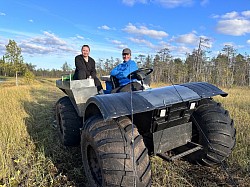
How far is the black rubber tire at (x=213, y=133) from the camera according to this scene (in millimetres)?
2869

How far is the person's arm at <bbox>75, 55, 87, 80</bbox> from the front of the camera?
13.3 feet

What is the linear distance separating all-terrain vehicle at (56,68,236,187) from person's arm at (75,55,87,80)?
478 mm

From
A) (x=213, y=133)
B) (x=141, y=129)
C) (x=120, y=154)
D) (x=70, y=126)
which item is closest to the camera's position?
(x=120, y=154)

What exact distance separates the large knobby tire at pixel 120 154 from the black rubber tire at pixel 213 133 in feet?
4.17

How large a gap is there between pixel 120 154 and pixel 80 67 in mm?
2656

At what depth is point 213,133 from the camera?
2.88m

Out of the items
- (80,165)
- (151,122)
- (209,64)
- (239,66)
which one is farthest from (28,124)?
(239,66)

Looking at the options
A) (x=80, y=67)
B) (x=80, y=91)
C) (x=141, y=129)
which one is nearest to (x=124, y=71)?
(x=80, y=91)

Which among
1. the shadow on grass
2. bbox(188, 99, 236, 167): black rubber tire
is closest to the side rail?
the shadow on grass

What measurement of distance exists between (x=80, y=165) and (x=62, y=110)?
3.46 feet

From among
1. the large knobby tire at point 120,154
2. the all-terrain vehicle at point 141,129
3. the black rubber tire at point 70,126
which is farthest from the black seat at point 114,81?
the large knobby tire at point 120,154

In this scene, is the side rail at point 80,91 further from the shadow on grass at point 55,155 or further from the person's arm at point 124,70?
the shadow on grass at point 55,155

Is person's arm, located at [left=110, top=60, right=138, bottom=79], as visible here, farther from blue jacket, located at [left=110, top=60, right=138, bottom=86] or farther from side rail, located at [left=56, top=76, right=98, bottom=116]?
side rail, located at [left=56, top=76, right=98, bottom=116]

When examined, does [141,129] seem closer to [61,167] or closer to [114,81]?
[114,81]
